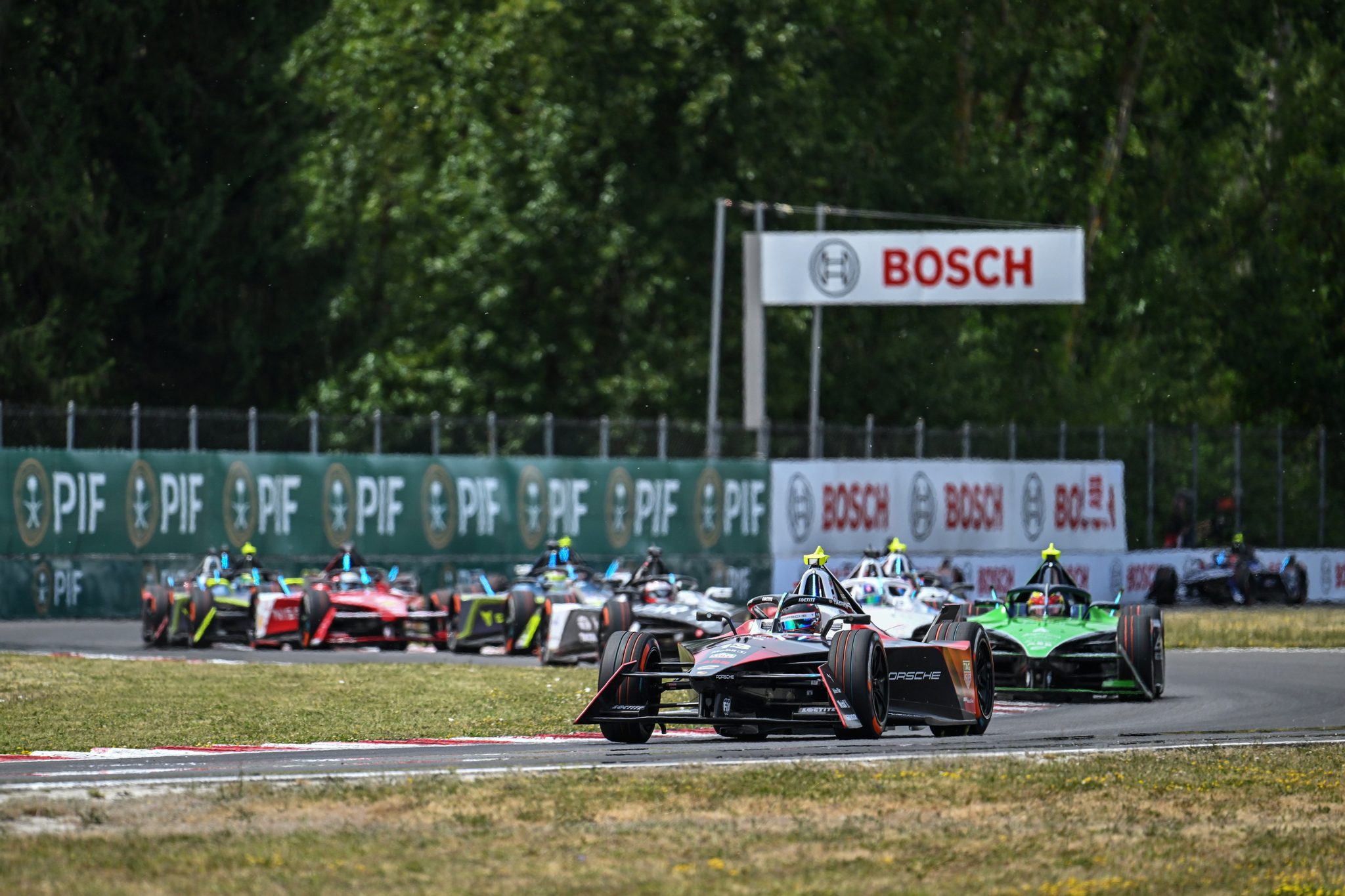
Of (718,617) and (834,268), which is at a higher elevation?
(834,268)

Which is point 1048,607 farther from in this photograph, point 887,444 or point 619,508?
point 887,444

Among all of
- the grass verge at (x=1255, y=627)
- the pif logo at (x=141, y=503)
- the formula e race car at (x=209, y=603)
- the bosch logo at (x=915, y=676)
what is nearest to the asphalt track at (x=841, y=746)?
the bosch logo at (x=915, y=676)

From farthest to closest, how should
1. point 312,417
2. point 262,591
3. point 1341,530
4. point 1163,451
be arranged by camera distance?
point 1341,530
point 1163,451
point 312,417
point 262,591

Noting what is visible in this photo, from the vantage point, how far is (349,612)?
29.3m

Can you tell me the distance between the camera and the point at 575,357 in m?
56.9

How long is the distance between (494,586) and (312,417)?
491 centimetres

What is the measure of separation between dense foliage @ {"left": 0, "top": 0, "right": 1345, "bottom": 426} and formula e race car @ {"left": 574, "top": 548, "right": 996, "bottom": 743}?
30987 millimetres

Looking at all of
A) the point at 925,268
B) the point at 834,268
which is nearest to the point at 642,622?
the point at 834,268

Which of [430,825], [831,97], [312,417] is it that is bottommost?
[430,825]

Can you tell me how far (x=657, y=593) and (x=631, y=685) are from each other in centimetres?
1153

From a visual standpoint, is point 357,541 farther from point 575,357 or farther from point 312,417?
point 575,357

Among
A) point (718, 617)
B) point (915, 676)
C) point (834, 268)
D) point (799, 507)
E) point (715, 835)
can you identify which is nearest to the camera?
point (715, 835)

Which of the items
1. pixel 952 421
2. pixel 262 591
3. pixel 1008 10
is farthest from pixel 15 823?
pixel 1008 10

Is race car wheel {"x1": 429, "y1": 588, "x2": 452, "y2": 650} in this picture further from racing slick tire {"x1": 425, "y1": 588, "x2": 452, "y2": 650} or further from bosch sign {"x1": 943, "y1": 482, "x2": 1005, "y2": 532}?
bosch sign {"x1": 943, "y1": 482, "x2": 1005, "y2": 532}
